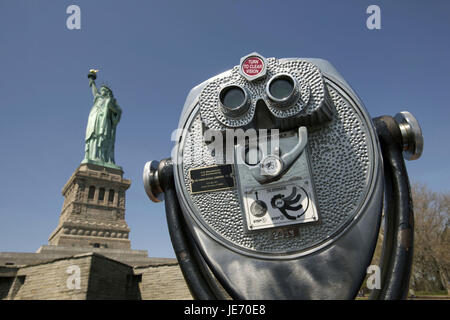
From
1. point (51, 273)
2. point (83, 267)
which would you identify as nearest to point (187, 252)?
point (83, 267)

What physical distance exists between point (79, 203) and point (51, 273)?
1492 cm

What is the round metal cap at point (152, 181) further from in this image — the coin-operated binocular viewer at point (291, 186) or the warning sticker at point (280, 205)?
the warning sticker at point (280, 205)

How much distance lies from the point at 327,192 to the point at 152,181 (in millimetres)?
1147

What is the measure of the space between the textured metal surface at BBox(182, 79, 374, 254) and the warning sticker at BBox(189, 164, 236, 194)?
1.4 inches

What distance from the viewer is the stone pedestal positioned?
2180 cm

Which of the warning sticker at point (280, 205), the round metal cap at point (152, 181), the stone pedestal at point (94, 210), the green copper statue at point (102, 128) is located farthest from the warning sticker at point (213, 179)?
the green copper statue at point (102, 128)

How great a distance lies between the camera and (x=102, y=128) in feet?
90.2

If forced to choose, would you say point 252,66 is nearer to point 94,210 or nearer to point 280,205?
point 280,205

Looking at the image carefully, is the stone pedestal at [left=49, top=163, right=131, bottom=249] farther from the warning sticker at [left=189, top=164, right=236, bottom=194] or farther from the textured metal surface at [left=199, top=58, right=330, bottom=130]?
the textured metal surface at [left=199, top=58, right=330, bottom=130]

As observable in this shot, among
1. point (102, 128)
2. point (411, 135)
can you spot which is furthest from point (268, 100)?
point (102, 128)

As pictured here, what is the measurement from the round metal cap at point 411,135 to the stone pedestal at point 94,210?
22357 millimetres

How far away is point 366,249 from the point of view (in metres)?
1.54

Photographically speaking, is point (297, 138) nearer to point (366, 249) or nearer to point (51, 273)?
point (366, 249)
